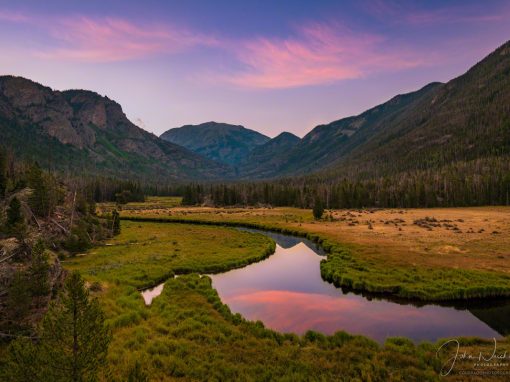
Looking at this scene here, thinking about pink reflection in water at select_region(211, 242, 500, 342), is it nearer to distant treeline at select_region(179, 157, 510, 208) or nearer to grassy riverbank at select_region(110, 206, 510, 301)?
grassy riverbank at select_region(110, 206, 510, 301)

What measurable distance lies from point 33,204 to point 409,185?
16348 cm

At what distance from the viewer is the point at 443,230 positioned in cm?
6888

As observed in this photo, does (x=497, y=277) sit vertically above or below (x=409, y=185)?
below

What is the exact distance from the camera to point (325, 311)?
94.8 ft

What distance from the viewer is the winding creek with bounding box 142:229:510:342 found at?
2458 cm

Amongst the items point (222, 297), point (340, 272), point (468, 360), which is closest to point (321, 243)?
point (340, 272)

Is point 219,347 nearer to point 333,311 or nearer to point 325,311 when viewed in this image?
point 325,311

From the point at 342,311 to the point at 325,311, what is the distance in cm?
152

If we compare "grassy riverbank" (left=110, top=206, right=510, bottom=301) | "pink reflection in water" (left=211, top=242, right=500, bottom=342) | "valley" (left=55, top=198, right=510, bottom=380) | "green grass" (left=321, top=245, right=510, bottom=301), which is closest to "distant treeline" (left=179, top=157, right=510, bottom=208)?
"grassy riverbank" (left=110, top=206, right=510, bottom=301)

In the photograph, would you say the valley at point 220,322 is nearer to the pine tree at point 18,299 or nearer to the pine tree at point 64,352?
the pine tree at point 64,352

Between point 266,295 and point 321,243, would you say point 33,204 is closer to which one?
point 266,295

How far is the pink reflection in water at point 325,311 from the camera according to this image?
969 inches

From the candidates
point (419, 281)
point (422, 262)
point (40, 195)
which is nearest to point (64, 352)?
point (419, 281)

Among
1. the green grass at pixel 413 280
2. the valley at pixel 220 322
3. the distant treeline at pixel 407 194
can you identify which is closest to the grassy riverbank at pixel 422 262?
the green grass at pixel 413 280
